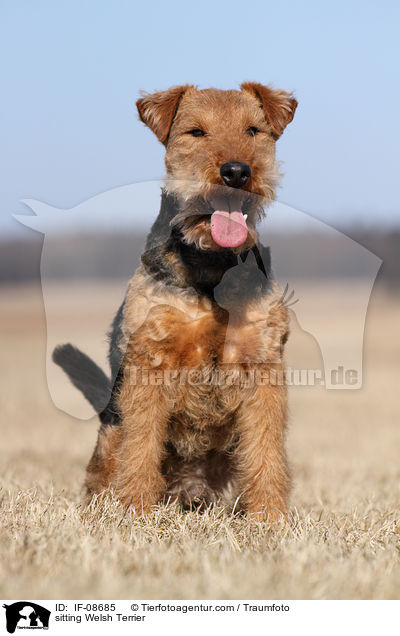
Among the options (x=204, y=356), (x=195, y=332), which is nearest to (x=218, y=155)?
(x=195, y=332)

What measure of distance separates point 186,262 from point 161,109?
923 millimetres

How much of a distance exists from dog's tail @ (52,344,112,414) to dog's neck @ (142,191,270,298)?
0.82 metres

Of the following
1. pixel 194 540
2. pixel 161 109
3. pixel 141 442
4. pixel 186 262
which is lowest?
pixel 194 540

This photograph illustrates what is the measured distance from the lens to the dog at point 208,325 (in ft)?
12.2

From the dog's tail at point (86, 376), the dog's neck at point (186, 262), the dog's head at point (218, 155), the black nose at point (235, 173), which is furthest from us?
the dog's tail at point (86, 376)

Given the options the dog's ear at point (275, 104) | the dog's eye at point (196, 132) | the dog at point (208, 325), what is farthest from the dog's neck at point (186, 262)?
the dog's ear at point (275, 104)

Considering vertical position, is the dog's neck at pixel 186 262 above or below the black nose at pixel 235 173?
below

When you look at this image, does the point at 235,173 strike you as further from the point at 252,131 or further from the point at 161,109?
the point at 161,109

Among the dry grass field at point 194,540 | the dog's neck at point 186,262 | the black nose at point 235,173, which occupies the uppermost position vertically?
the black nose at point 235,173
